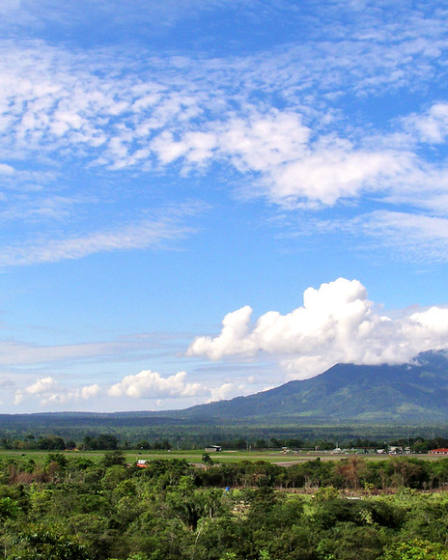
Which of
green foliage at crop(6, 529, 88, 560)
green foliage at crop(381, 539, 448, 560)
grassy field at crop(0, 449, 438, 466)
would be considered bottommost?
grassy field at crop(0, 449, 438, 466)

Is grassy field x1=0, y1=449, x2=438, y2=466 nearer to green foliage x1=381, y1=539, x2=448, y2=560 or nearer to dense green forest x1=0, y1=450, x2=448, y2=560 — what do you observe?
dense green forest x1=0, y1=450, x2=448, y2=560

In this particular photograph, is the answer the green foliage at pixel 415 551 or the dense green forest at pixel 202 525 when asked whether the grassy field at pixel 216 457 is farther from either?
the green foliage at pixel 415 551

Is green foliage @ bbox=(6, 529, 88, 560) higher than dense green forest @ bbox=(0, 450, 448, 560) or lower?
higher

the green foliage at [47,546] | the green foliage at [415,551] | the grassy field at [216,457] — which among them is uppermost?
the green foliage at [47,546]

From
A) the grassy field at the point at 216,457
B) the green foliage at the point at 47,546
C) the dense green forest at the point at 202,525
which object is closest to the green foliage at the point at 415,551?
the dense green forest at the point at 202,525

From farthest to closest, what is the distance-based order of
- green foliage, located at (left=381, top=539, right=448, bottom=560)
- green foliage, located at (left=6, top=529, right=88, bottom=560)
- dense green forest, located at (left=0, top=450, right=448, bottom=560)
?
dense green forest, located at (left=0, top=450, right=448, bottom=560) → green foliage, located at (left=381, top=539, right=448, bottom=560) → green foliage, located at (left=6, top=529, right=88, bottom=560)

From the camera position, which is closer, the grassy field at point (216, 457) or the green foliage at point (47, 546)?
the green foliage at point (47, 546)

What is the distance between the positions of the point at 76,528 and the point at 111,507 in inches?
361

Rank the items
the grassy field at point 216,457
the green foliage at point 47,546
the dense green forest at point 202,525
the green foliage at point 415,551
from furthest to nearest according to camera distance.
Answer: the grassy field at point 216,457 < the dense green forest at point 202,525 < the green foliage at point 415,551 < the green foliage at point 47,546

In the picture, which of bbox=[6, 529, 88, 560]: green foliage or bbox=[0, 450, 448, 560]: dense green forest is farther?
bbox=[0, 450, 448, 560]: dense green forest

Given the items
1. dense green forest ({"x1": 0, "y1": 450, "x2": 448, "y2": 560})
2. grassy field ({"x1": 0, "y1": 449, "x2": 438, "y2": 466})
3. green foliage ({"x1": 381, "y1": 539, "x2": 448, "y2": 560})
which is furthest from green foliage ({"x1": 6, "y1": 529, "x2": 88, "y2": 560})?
grassy field ({"x1": 0, "y1": 449, "x2": 438, "y2": 466})

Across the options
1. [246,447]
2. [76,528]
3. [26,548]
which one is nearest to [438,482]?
[76,528]

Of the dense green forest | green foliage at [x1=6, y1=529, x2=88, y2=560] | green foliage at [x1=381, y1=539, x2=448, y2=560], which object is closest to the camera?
green foliage at [x1=6, y1=529, x2=88, y2=560]

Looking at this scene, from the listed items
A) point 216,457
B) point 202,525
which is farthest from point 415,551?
point 216,457
